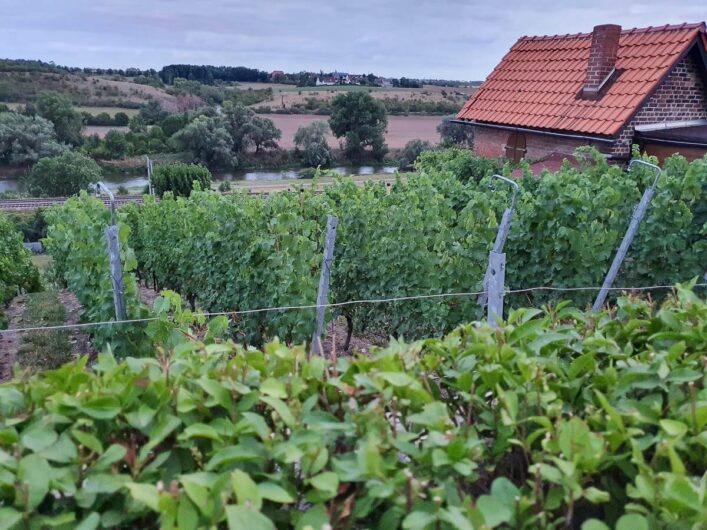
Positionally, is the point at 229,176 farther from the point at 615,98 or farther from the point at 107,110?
the point at 615,98

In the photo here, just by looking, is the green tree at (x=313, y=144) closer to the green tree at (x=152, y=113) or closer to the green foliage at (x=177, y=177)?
the green foliage at (x=177, y=177)

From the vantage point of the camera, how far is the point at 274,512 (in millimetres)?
1257

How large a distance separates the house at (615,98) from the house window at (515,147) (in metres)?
0.02

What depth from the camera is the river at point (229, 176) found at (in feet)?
171

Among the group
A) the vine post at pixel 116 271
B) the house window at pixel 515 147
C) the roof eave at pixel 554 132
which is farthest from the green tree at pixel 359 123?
the vine post at pixel 116 271

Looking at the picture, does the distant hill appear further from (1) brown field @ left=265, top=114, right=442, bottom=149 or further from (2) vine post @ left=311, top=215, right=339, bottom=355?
(2) vine post @ left=311, top=215, right=339, bottom=355

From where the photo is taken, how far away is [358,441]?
1.32 metres

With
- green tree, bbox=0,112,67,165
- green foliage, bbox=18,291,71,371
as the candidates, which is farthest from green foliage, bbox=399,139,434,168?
green foliage, bbox=18,291,71,371

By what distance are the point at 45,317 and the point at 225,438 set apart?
34.0 feet

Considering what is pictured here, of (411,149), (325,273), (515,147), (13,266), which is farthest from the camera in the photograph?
(411,149)

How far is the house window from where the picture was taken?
1266cm

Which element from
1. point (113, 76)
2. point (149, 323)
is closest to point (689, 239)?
point (149, 323)

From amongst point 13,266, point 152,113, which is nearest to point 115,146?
point 152,113

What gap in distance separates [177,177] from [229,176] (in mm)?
10264
